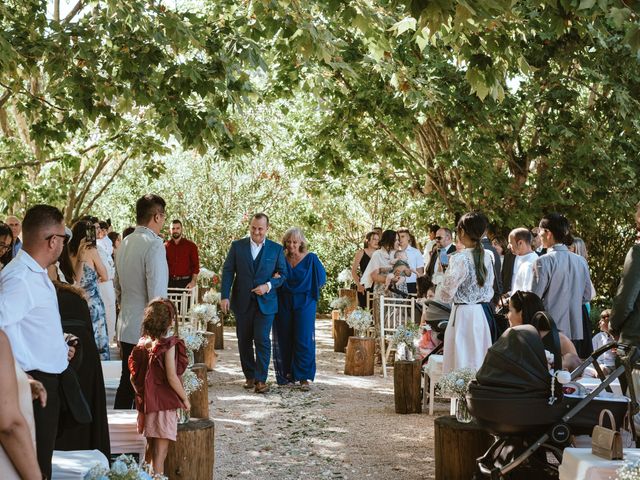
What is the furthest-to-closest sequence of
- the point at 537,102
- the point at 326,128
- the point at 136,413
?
1. the point at 326,128
2. the point at 537,102
3. the point at 136,413

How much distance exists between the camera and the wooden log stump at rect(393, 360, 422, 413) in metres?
10.5

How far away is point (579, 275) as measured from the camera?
9461mm

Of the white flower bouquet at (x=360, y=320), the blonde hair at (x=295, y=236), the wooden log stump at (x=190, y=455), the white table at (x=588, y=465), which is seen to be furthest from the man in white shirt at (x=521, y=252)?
the white table at (x=588, y=465)

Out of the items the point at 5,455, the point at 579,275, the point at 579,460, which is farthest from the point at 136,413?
the point at 579,275

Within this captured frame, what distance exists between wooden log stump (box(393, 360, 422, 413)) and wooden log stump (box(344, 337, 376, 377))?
3.25 metres

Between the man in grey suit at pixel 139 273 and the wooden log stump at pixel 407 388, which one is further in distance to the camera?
the wooden log stump at pixel 407 388

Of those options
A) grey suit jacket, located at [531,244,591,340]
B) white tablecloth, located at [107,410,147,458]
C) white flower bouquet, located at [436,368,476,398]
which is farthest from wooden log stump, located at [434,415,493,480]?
grey suit jacket, located at [531,244,591,340]

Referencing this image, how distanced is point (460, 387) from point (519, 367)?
123 centimetres

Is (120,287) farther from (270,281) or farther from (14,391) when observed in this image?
(14,391)

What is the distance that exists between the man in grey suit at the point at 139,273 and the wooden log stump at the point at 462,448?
2.48 metres

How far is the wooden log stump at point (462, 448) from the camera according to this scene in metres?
7.08

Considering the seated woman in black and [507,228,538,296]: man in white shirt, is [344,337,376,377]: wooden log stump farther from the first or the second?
the seated woman in black

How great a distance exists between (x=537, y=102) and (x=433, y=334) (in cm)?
507

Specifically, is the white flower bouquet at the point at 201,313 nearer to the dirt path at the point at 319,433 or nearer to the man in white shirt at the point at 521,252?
the dirt path at the point at 319,433
